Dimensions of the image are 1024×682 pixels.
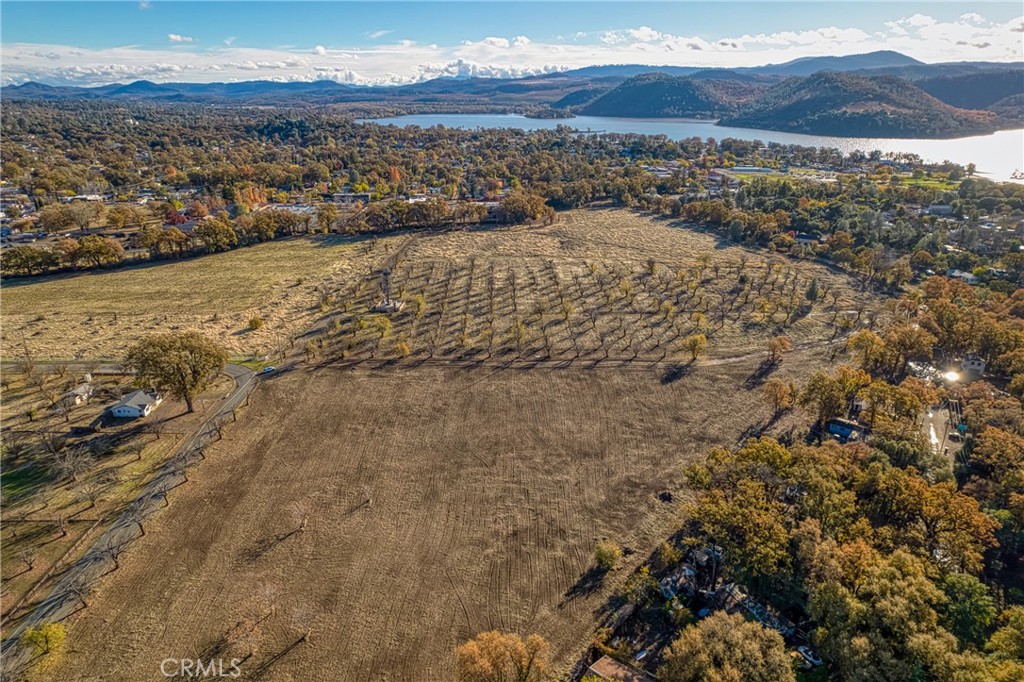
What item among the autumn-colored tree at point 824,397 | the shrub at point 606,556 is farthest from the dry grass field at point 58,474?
the autumn-colored tree at point 824,397

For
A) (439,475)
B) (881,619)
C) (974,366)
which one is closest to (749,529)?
(881,619)

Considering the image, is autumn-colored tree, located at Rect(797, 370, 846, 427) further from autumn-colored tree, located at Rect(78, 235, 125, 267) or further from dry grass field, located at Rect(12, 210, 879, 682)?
autumn-colored tree, located at Rect(78, 235, 125, 267)

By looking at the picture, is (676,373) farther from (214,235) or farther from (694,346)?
(214,235)

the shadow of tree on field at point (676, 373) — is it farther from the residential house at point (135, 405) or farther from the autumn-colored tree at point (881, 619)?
the residential house at point (135, 405)

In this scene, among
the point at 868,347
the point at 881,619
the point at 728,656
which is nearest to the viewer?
the point at 728,656

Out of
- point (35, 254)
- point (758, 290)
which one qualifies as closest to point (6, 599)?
point (35, 254)

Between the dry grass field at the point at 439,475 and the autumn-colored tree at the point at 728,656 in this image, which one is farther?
the dry grass field at the point at 439,475

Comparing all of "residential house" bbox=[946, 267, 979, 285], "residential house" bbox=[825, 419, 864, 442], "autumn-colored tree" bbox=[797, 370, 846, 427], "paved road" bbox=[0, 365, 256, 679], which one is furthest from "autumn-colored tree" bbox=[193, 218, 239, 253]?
"residential house" bbox=[946, 267, 979, 285]
